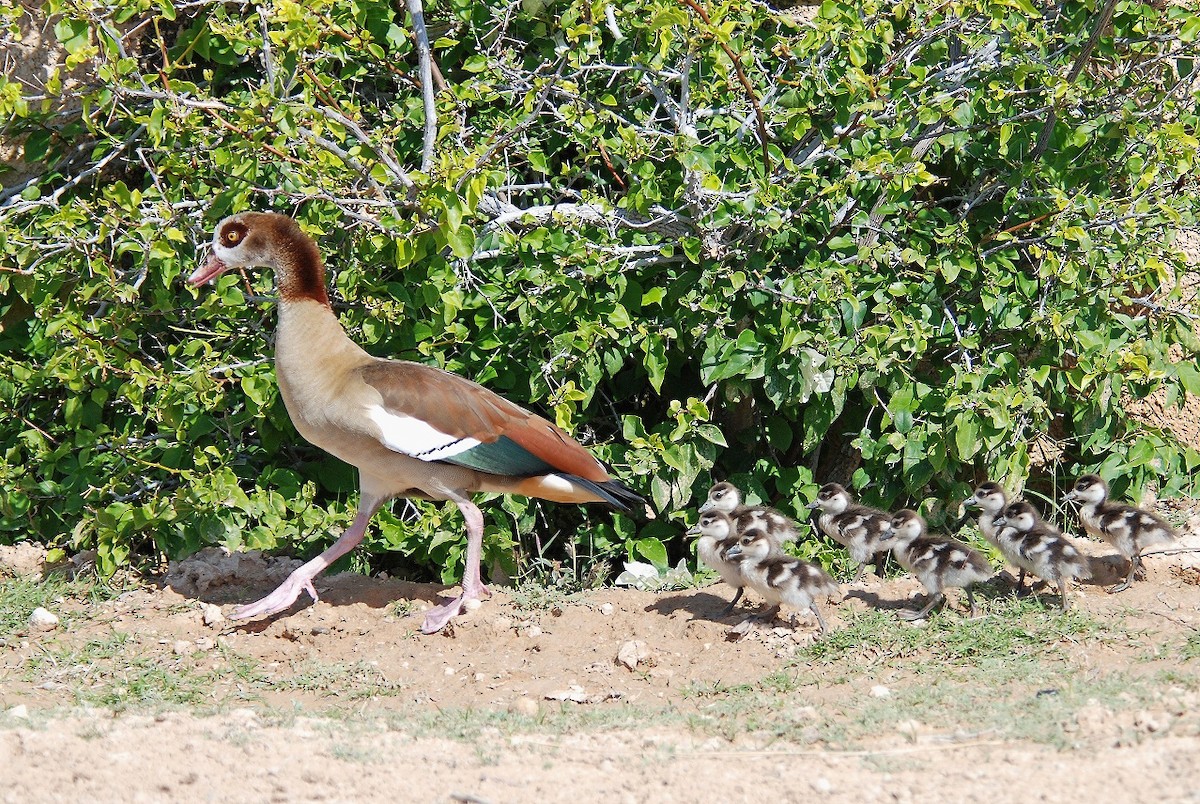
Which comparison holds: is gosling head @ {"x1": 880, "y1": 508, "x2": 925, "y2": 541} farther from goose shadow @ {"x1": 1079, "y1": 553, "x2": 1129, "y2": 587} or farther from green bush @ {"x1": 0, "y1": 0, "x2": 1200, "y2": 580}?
goose shadow @ {"x1": 1079, "y1": 553, "x2": 1129, "y2": 587}

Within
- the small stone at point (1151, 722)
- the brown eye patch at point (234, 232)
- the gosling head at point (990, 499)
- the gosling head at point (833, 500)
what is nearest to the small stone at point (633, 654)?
the gosling head at point (833, 500)

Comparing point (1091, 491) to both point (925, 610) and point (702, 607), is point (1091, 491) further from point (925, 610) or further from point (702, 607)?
point (702, 607)

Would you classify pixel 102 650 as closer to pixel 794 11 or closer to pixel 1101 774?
pixel 1101 774

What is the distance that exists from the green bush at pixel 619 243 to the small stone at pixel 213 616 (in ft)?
1.80

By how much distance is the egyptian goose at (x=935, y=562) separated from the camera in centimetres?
634

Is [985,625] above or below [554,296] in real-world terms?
below

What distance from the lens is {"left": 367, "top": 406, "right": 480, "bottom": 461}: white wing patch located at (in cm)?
666

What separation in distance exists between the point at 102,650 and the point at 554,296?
2.96 metres

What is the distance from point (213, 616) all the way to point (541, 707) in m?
2.09

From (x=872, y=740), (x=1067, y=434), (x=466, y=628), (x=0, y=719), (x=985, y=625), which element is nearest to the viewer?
(x=872, y=740)

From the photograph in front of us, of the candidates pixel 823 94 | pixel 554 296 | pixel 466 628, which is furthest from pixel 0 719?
pixel 823 94

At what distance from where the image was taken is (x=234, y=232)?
22.9ft

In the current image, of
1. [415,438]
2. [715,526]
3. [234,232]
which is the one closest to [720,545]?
[715,526]

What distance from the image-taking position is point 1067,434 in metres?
9.59
